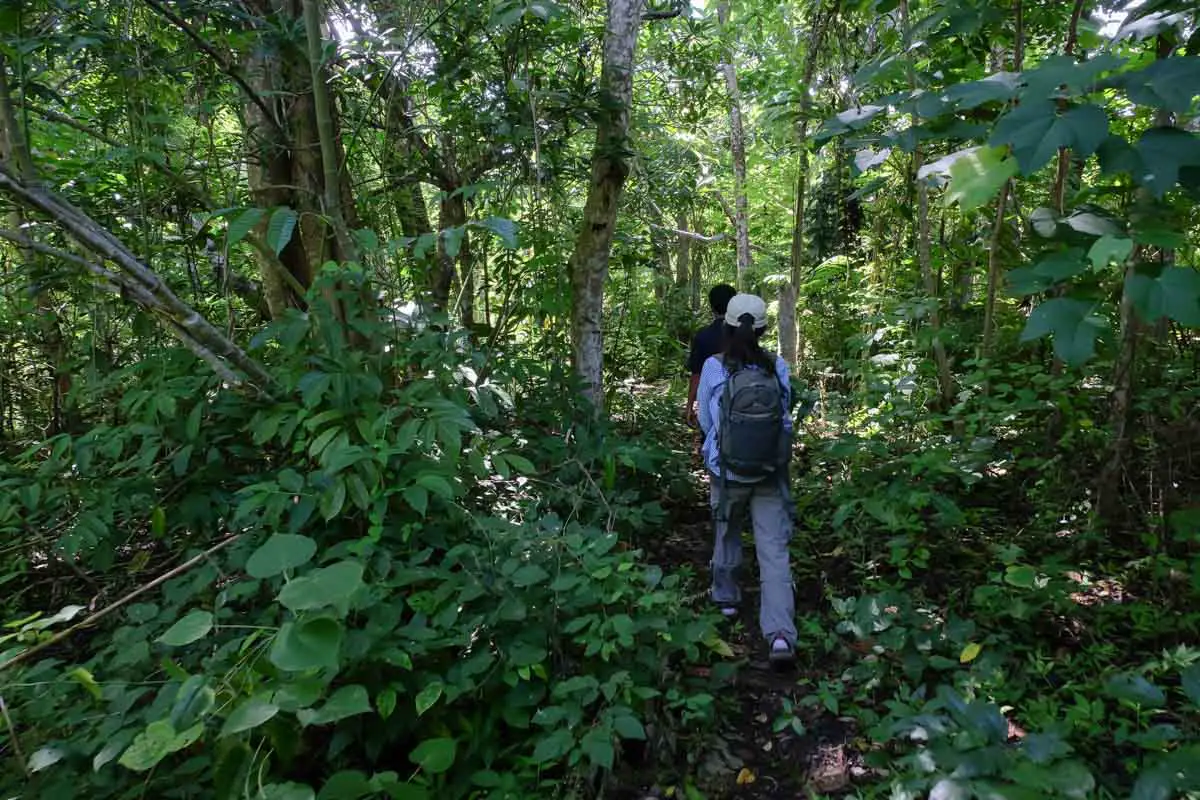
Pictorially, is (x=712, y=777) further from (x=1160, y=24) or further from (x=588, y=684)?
(x=1160, y=24)

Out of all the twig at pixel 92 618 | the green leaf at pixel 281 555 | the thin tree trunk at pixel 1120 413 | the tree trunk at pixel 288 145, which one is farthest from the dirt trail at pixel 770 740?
the tree trunk at pixel 288 145

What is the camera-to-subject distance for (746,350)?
11.0 feet

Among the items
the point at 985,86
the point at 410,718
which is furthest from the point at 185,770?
the point at 985,86

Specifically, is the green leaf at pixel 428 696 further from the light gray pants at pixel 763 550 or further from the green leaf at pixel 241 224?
the light gray pants at pixel 763 550

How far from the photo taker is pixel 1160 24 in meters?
1.97

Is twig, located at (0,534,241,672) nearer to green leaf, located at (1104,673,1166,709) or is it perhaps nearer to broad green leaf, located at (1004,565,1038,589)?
green leaf, located at (1104,673,1166,709)

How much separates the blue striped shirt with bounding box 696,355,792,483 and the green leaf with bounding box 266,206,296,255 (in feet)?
6.95

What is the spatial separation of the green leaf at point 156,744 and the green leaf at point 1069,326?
2150mm

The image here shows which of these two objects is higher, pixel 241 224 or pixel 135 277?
pixel 241 224

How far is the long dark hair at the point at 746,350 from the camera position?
3.34m

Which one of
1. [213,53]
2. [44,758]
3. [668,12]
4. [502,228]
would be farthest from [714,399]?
[668,12]

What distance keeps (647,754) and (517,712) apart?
0.53 metres

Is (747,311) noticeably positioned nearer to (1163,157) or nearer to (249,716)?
(1163,157)

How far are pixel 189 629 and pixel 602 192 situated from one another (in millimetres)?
4116
